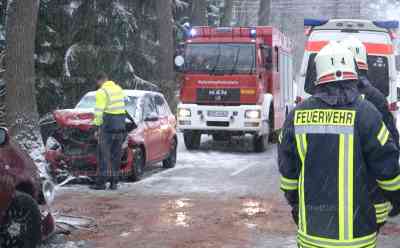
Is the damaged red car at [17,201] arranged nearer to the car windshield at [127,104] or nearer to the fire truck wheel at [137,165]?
the fire truck wheel at [137,165]

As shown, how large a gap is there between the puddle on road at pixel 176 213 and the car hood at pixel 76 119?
2.17 meters

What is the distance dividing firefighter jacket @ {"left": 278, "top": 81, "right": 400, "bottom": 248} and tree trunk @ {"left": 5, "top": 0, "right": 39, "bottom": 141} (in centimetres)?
978

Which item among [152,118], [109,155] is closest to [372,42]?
[152,118]

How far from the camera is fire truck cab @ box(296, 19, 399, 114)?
12555 mm

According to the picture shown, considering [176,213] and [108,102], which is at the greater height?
[108,102]

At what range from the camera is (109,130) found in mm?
11305

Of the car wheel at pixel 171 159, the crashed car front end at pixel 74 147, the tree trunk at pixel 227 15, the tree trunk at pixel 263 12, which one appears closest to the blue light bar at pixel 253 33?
the car wheel at pixel 171 159

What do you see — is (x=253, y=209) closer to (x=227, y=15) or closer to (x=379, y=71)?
(x=379, y=71)

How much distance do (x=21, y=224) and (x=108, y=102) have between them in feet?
16.2

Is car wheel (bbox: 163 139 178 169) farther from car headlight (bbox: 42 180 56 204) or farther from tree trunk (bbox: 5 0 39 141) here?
car headlight (bbox: 42 180 56 204)

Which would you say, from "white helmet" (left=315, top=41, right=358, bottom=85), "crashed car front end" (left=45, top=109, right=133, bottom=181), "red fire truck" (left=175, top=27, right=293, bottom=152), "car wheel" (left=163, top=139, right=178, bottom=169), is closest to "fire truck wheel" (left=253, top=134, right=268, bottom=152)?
"red fire truck" (left=175, top=27, right=293, bottom=152)

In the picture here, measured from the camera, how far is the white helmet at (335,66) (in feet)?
12.9

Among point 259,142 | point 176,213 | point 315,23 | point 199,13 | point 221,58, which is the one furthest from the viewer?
point 199,13

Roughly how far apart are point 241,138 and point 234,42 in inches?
182
